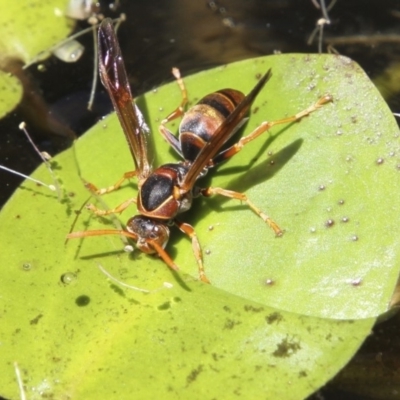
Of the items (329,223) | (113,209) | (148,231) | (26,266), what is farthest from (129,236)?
(329,223)

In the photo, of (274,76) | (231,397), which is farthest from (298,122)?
(231,397)

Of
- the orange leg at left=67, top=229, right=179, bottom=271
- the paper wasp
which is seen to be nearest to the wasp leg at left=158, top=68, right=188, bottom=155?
the paper wasp

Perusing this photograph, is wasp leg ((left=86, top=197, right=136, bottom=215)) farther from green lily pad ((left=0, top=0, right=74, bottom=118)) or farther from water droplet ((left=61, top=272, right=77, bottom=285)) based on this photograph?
green lily pad ((left=0, top=0, right=74, bottom=118))

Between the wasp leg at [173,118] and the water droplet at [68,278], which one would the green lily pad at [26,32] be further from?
the water droplet at [68,278]

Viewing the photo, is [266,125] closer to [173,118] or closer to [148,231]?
[173,118]

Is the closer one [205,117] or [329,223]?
[329,223]

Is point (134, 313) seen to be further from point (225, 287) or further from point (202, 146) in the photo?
point (202, 146)
